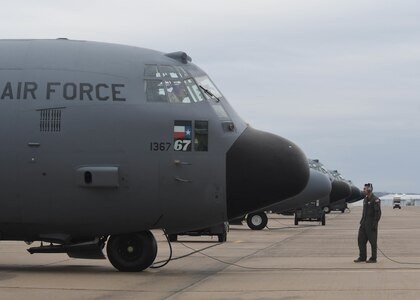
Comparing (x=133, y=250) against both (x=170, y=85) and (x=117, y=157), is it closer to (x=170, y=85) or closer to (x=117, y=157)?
(x=117, y=157)

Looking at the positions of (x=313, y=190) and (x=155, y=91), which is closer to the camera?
(x=155, y=91)

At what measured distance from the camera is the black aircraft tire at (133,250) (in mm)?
16328

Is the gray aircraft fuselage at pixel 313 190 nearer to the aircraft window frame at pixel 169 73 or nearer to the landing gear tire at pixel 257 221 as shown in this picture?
the landing gear tire at pixel 257 221

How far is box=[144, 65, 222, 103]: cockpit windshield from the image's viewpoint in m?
15.9

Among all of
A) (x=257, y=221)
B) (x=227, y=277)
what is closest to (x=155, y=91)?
(x=227, y=277)

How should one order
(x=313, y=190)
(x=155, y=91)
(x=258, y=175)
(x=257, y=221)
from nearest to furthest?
1. (x=258, y=175)
2. (x=155, y=91)
3. (x=313, y=190)
4. (x=257, y=221)

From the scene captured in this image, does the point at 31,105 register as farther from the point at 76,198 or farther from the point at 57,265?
the point at 57,265

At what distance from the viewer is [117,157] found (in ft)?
50.9

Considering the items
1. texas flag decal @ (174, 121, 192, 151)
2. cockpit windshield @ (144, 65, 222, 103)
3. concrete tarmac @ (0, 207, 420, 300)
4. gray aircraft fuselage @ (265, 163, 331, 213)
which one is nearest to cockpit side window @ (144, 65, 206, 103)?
cockpit windshield @ (144, 65, 222, 103)

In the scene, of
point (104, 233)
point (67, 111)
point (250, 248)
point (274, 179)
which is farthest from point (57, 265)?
point (250, 248)

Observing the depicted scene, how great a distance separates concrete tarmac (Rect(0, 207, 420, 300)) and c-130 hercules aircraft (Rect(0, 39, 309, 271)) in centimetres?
118

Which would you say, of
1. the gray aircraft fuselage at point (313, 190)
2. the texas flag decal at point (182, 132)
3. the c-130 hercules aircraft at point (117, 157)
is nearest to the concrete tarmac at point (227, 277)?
the c-130 hercules aircraft at point (117, 157)

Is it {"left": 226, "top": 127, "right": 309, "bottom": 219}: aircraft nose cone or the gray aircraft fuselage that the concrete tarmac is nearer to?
{"left": 226, "top": 127, "right": 309, "bottom": 219}: aircraft nose cone

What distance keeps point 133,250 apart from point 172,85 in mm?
3382
